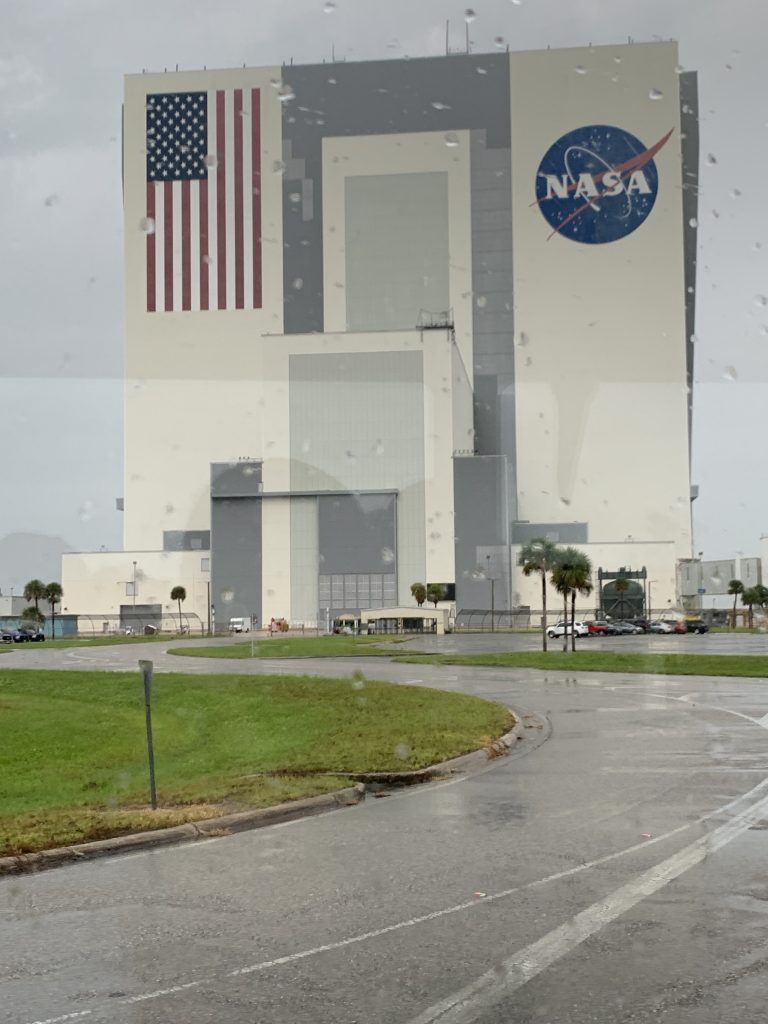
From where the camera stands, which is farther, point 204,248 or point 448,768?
point 204,248

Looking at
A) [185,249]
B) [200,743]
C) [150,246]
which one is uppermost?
[150,246]

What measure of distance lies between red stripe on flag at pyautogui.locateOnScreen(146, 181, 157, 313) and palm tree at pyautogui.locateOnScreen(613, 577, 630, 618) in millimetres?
50706

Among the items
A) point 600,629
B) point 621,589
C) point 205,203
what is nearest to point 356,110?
point 205,203

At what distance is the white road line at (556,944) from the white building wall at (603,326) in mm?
106523

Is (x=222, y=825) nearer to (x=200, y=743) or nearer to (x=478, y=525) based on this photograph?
(x=200, y=743)

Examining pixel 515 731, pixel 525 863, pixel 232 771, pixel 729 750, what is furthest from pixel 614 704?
pixel 525 863

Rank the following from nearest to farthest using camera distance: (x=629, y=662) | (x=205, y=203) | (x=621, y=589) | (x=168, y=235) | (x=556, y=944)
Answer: (x=556, y=944)
(x=629, y=662)
(x=621, y=589)
(x=205, y=203)
(x=168, y=235)

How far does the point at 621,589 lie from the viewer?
101500mm

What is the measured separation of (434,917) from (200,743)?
11.1 meters

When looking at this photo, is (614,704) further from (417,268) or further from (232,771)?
(417,268)

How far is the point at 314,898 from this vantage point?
7527mm

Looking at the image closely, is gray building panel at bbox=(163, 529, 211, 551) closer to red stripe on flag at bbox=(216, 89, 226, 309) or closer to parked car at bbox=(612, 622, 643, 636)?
red stripe on flag at bbox=(216, 89, 226, 309)

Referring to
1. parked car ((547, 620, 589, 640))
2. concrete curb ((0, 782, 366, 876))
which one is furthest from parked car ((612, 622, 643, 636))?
concrete curb ((0, 782, 366, 876))

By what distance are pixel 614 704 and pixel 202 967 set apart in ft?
59.3
